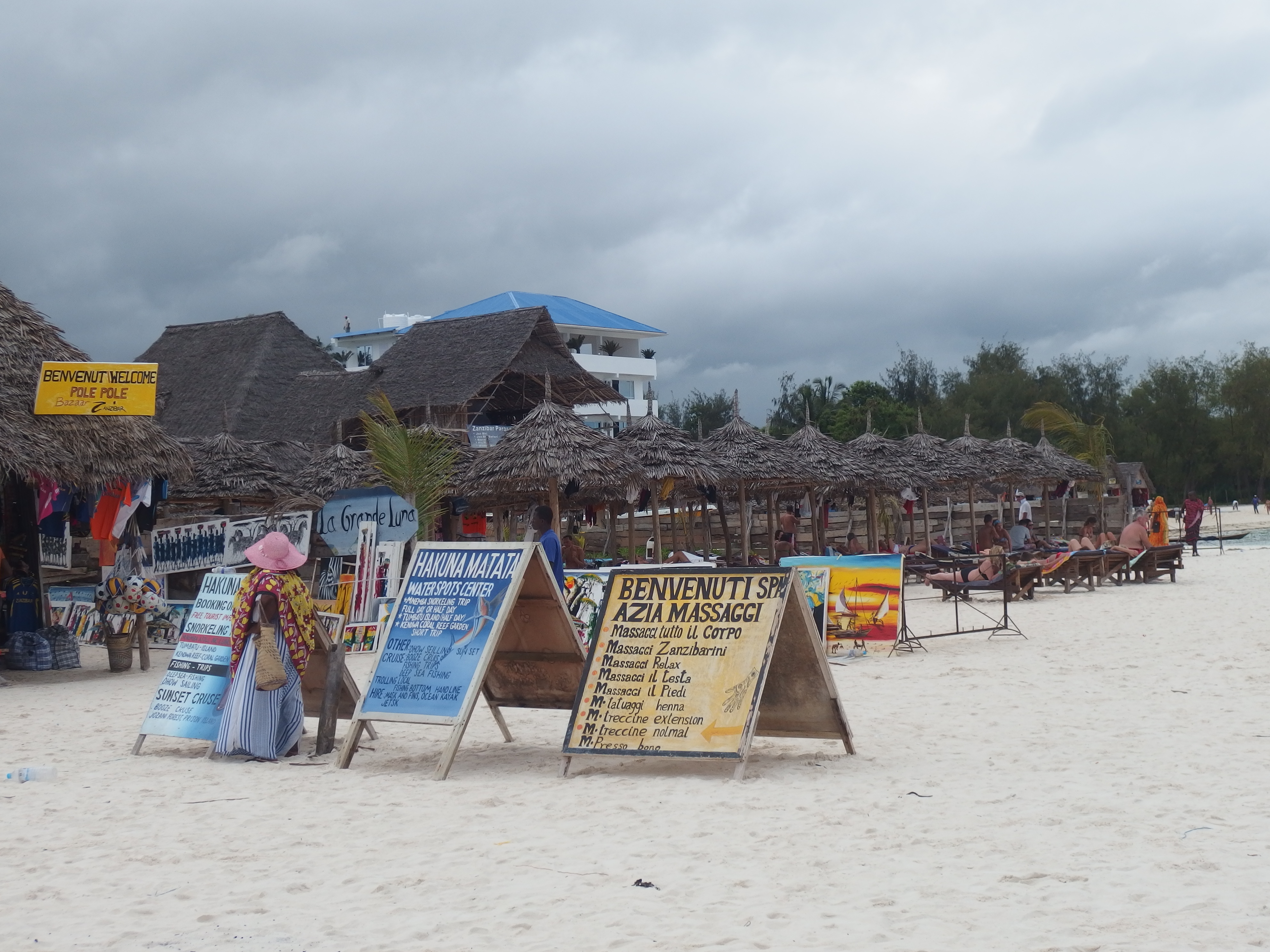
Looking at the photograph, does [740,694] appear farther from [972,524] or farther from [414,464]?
[972,524]

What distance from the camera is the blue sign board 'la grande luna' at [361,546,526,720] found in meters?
6.34

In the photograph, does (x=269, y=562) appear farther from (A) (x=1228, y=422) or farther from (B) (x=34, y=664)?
(A) (x=1228, y=422)

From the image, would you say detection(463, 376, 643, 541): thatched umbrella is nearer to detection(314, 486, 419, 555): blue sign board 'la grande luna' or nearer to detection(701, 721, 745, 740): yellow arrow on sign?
detection(314, 486, 419, 555): blue sign board 'la grande luna'

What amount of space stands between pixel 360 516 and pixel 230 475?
3448 mm

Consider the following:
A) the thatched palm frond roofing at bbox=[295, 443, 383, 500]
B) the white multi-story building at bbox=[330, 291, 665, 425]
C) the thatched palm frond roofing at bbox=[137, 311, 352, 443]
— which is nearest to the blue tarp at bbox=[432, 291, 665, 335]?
the white multi-story building at bbox=[330, 291, 665, 425]

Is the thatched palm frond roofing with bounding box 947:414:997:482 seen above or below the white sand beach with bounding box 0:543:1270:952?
above

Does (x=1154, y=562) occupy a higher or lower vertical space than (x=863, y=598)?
lower

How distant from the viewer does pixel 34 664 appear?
470 inches

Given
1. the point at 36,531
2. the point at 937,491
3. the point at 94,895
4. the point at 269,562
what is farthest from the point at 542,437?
the point at 937,491

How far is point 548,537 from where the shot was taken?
26.5ft

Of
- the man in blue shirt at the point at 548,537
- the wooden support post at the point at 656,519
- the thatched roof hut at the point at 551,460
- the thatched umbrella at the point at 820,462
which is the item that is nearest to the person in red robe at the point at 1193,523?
the thatched umbrella at the point at 820,462

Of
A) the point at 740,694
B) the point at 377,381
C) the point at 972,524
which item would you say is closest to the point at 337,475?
the point at 377,381

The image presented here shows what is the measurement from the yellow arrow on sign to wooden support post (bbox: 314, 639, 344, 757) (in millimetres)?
2282

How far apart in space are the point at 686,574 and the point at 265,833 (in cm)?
244
